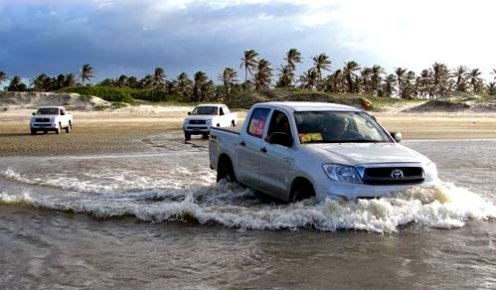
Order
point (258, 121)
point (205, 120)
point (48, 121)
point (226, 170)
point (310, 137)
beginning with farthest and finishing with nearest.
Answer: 1. point (48, 121)
2. point (205, 120)
3. point (226, 170)
4. point (258, 121)
5. point (310, 137)

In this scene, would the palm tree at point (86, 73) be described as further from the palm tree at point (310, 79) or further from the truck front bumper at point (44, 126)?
the truck front bumper at point (44, 126)

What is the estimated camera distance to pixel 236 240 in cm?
841

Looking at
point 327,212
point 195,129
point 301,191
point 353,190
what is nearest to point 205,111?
point 195,129

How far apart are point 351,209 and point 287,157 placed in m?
1.28

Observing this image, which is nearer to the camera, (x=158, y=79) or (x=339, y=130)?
(x=339, y=130)

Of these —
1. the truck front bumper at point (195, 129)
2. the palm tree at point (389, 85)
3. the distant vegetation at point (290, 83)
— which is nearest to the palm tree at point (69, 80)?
the distant vegetation at point (290, 83)

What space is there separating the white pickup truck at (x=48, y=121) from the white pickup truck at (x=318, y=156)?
25.0 meters

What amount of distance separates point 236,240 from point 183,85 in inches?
4193

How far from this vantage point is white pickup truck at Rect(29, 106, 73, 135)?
3525 centimetres

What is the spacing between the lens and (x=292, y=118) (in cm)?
1032

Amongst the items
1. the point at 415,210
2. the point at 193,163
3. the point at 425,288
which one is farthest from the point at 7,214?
the point at 193,163

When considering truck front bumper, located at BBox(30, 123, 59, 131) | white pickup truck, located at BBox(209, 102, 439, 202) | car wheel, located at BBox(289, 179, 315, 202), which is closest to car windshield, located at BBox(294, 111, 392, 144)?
white pickup truck, located at BBox(209, 102, 439, 202)

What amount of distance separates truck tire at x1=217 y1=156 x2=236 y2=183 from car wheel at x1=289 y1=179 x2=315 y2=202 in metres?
2.40

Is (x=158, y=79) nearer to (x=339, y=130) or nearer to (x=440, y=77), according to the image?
(x=440, y=77)
